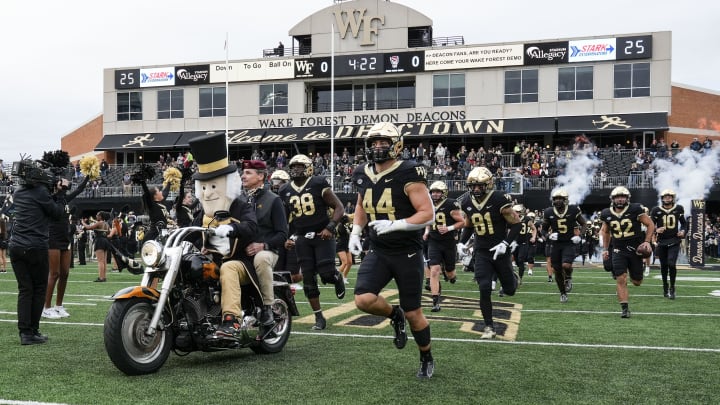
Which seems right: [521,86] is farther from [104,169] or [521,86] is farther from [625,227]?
[625,227]

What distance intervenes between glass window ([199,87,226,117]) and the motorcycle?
129ft

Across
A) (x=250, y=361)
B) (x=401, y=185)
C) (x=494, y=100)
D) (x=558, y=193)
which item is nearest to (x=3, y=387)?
(x=250, y=361)

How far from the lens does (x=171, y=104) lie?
4528cm

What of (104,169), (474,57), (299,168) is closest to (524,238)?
(299,168)

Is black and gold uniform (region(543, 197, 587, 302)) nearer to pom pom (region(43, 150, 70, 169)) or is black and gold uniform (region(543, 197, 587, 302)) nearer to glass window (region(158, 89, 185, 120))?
pom pom (region(43, 150, 70, 169))

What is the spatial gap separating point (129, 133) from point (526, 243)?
1415 inches

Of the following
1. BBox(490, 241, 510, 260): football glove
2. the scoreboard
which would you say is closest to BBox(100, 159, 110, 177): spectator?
the scoreboard

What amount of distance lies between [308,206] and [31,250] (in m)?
3.22

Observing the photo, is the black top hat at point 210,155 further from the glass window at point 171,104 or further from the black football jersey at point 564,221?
the glass window at point 171,104

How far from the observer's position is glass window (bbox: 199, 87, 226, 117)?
44125mm

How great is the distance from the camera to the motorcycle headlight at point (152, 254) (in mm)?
5426

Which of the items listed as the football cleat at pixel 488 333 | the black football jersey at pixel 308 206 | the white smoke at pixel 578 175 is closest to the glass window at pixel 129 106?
the white smoke at pixel 578 175

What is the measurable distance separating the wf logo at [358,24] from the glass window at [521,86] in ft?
28.9

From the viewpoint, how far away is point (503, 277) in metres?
8.22
